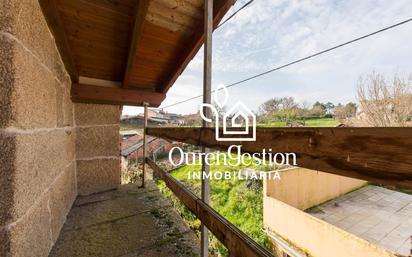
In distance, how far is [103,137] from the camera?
329cm

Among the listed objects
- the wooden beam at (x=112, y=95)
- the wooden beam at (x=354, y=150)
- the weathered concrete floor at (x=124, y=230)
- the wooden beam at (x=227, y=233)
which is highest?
the wooden beam at (x=112, y=95)

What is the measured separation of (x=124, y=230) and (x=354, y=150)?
207 cm

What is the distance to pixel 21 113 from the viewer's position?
3.75 feet

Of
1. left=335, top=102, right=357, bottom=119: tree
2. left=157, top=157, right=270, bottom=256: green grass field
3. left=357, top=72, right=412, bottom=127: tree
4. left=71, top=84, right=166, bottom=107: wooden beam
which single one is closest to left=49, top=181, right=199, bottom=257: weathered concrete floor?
left=71, top=84, right=166, bottom=107: wooden beam

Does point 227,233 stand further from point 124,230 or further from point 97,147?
point 97,147

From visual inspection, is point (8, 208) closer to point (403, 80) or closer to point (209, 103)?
point (209, 103)

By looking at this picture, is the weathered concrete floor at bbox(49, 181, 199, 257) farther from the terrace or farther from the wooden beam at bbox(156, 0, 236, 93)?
the wooden beam at bbox(156, 0, 236, 93)

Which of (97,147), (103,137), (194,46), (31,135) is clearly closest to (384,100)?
(194,46)

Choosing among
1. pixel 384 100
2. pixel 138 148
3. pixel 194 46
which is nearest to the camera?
pixel 194 46

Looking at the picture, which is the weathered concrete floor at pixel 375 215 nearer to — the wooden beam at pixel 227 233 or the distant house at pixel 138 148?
the wooden beam at pixel 227 233

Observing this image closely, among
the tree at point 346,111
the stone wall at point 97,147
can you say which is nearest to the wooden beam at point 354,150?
the stone wall at point 97,147

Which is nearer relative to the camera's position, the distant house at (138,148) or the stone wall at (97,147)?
the stone wall at (97,147)

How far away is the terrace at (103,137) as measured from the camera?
0.62 m

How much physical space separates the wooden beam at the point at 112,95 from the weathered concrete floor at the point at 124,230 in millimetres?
1358
